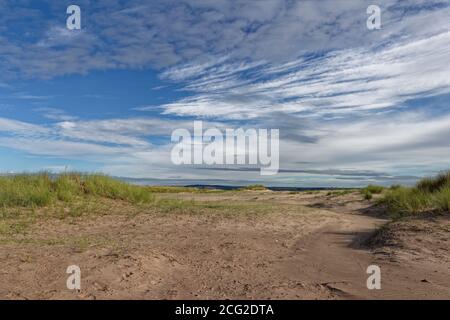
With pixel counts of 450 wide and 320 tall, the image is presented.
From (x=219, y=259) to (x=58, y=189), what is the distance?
819 cm

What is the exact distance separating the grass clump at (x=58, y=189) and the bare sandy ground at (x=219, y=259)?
2.12 metres

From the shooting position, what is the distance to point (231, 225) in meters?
10.8

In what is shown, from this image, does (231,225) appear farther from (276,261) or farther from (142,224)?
(276,261)

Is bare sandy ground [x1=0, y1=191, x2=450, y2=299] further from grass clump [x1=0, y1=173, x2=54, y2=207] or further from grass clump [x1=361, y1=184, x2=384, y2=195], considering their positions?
grass clump [x1=361, y1=184, x2=384, y2=195]

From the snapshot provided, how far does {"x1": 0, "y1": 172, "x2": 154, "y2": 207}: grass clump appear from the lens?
11469 millimetres

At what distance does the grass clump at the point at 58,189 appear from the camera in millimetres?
11469

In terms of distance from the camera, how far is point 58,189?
42.4 ft

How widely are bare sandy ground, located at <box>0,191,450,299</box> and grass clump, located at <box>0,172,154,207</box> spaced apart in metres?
2.12

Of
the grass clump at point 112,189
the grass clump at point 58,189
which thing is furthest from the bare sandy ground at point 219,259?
the grass clump at point 112,189

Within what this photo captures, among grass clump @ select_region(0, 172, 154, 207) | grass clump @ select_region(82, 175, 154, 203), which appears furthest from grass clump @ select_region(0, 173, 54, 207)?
grass clump @ select_region(82, 175, 154, 203)

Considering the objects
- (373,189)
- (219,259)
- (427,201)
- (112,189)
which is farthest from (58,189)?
(373,189)

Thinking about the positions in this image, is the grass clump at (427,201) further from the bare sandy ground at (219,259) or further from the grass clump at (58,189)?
the grass clump at (58,189)
